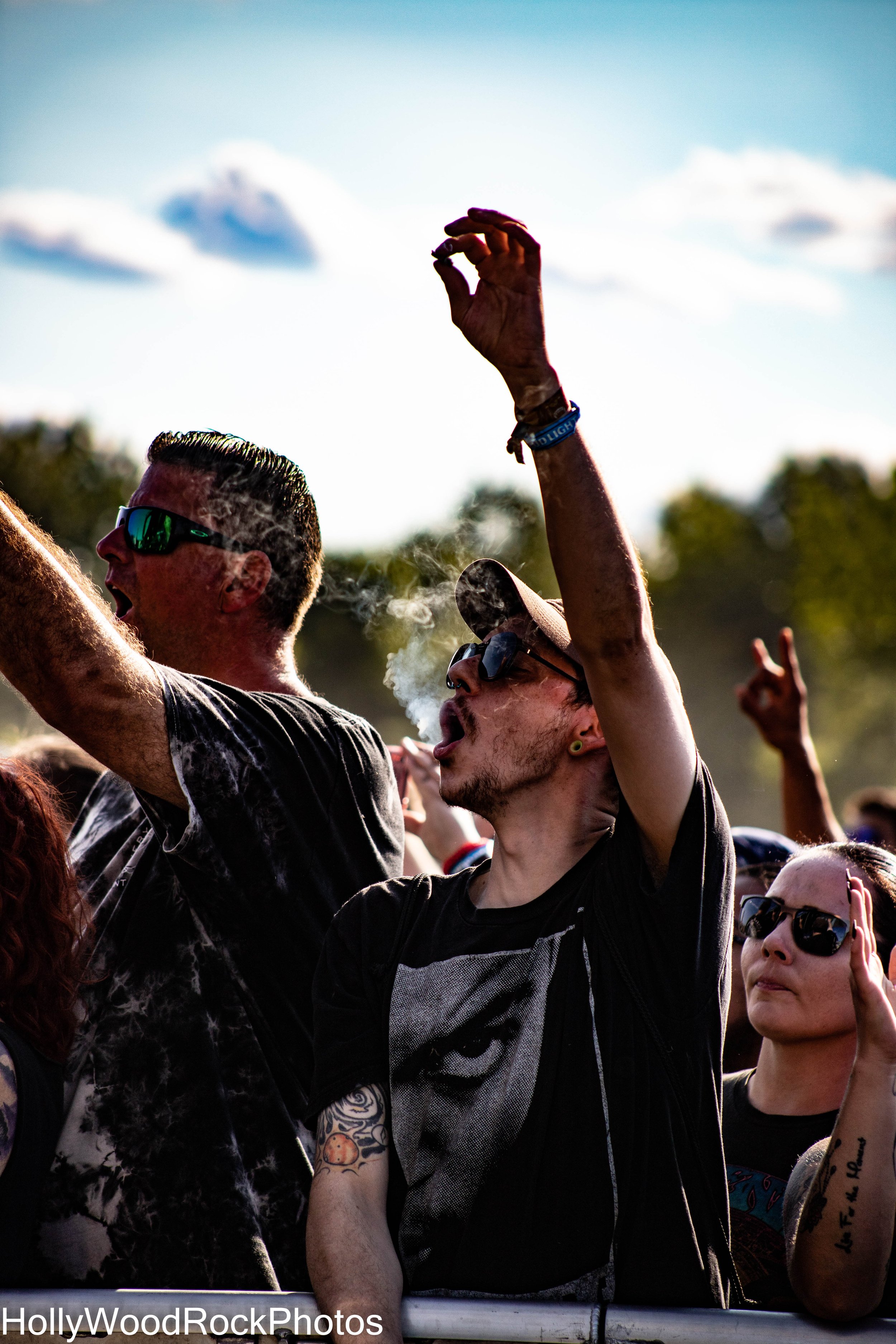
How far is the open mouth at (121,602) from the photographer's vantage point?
275cm

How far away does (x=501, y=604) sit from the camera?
2.23m

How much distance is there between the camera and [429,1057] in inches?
74.9

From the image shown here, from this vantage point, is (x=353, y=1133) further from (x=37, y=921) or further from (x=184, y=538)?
(x=184, y=538)

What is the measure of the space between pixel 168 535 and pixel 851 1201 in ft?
6.17

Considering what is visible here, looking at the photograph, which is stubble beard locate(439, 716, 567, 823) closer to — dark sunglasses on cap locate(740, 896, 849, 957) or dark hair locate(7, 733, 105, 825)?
dark sunglasses on cap locate(740, 896, 849, 957)

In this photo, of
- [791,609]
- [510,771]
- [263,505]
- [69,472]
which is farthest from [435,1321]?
[791,609]

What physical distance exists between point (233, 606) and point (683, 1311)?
5.43 feet

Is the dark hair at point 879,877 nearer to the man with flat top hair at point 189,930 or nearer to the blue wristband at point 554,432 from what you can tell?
the man with flat top hair at point 189,930

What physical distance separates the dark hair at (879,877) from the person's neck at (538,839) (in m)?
0.69

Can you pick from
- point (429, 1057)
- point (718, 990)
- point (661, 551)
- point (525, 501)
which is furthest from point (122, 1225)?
point (661, 551)

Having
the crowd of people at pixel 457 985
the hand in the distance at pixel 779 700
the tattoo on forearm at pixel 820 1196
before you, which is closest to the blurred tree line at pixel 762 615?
the hand in the distance at pixel 779 700

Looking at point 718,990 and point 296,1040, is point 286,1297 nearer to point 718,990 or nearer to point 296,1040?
point 296,1040

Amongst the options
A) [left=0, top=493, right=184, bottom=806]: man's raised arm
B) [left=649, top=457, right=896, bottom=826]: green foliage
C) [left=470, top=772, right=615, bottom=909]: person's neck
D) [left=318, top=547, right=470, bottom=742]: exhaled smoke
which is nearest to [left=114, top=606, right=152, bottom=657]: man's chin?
[left=0, top=493, right=184, bottom=806]: man's raised arm

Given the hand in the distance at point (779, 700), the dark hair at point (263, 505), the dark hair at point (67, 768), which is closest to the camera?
the dark hair at point (263, 505)
